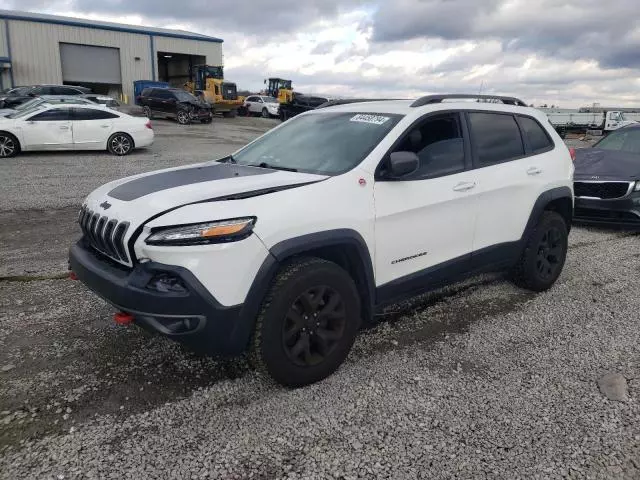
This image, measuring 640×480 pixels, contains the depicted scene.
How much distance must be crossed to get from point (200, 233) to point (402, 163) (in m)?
1.42

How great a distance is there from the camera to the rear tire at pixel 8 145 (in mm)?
13156

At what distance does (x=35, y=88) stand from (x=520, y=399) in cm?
2820

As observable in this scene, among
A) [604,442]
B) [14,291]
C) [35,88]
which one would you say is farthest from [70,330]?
[35,88]

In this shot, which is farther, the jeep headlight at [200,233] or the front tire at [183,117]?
the front tire at [183,117]

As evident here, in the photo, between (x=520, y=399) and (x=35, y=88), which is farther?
(x=35, y=88)

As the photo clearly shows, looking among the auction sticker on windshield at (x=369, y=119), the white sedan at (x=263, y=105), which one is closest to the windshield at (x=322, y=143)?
the auction sticker on windshield at (x=369, y=119)

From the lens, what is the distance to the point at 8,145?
13.2 metres

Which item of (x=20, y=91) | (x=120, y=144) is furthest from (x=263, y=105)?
(x=120, y=144)

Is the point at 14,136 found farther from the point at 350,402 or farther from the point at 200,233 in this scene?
the point at 350,402

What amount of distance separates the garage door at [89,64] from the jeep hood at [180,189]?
1654 inches

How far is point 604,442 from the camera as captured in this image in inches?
110

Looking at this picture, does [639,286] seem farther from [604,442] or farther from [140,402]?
[140,402]

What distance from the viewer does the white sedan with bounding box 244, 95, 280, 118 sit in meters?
39.3

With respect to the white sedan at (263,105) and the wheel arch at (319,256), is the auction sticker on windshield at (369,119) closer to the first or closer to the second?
the wheel arch at (319,256)
